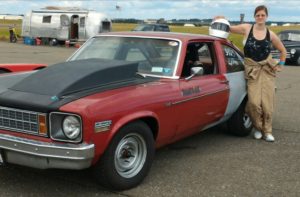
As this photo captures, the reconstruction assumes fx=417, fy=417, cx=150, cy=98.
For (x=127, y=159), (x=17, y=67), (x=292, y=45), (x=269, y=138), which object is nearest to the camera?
(x=127, y=159)

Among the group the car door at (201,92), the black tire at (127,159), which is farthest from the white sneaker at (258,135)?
the black tire at (127,159)

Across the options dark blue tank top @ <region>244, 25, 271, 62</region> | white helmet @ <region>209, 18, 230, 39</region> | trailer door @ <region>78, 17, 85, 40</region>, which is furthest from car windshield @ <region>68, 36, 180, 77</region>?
trailer door @ <region>78, 17, 85, 40</region>

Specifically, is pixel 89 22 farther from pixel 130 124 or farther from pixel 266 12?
pixel 130 124

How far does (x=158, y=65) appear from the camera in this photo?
483cm

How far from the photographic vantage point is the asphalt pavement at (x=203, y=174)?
4.02 m

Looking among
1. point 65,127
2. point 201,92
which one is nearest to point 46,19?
point 201,92

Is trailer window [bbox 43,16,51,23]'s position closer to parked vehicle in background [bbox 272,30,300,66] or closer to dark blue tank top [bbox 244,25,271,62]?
parked vehicle in background [bbox 272,30,300,66]

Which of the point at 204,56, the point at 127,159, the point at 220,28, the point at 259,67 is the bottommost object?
the point at 127,159

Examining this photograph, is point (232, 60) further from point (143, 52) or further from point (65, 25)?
point (65, 25)

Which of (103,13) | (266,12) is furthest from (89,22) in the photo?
(266,12)

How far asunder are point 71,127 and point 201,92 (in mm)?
1908

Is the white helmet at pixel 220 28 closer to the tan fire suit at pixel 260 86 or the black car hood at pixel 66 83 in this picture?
the tan fire suit at pixel 260 86

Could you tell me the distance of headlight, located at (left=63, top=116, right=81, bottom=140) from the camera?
347cm

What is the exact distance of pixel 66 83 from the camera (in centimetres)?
387
